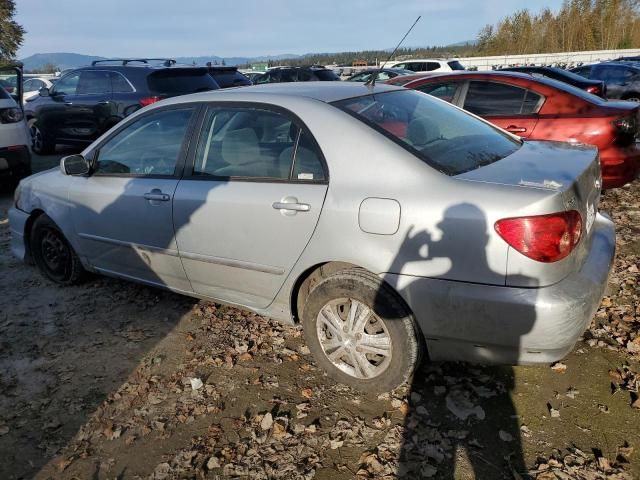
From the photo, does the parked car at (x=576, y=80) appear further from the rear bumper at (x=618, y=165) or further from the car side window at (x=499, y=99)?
the rear bumper at (x=618, y=165)

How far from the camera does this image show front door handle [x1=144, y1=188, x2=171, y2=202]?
3.36m

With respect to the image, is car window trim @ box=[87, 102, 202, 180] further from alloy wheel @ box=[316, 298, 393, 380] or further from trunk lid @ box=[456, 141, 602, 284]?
trunk lid @ box=[456, 141, 602, 284]

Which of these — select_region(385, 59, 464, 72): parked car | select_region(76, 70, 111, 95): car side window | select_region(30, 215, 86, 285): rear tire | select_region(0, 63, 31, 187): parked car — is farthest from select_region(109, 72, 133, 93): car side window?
select_region(385, 59, 464, 72): parked car

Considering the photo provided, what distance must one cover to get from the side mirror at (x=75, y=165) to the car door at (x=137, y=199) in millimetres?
69

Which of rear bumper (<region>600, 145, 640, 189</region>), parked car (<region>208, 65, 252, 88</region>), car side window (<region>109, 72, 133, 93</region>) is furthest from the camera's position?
parked car (<region>208, 65, 252, 88</region>)

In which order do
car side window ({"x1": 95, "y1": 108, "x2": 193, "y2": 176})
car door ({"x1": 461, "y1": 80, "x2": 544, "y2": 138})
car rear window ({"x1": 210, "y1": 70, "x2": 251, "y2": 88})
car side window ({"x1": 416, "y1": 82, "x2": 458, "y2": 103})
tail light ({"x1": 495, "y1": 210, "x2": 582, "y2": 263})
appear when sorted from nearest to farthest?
tail light ({"x1": 495, "y1": 210, "x2": 582, "y2": 263}) → car side window ({"x1": 95, "y1": 108, "x2": 193, "y2": 176}) → car door ({"x1": 461, "y1": 80, "x2": 544, "y2": 138}) → car side window ({"x1": 416, "y1": 82, "x2": 458, "y2": 103}) → car rear window ({"x1": 210, "y1": 70, "x2": 251, "y2": 88})

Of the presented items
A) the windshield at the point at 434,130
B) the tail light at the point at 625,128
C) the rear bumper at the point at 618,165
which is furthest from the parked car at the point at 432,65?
the windshield at the point at 434,130

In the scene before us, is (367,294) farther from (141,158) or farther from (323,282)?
(141,158)

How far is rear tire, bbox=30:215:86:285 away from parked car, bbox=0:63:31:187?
10.6 feet

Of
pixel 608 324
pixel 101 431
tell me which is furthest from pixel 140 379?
pixel 608 324

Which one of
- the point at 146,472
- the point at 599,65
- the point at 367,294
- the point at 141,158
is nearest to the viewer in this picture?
the point at 146,472

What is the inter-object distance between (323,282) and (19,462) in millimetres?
1775

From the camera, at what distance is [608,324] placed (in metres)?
3.47

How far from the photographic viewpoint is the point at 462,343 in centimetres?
254
